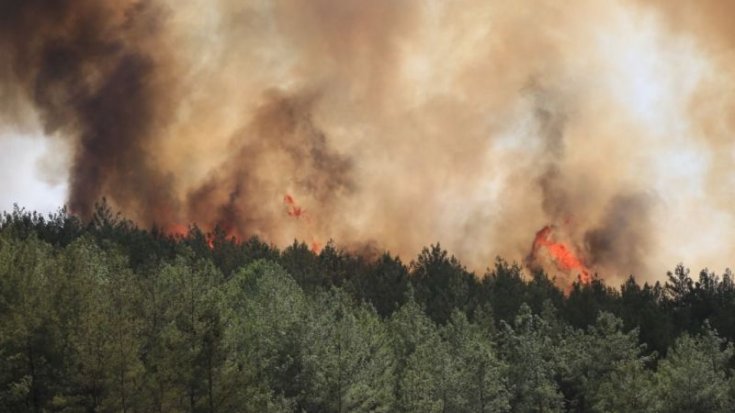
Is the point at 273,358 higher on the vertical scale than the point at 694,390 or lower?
higher

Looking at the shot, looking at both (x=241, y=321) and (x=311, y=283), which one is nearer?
(x=241, y=321)

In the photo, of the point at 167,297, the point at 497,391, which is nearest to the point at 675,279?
the point at 497,391

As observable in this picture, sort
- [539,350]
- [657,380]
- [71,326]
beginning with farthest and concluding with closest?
1. [657,380]
2. [539,350]
3. [71,326]

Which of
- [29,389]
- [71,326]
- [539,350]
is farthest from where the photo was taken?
[539,350]

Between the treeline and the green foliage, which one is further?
the green foliage

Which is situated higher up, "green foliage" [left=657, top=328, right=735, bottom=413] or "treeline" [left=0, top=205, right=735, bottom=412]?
"treeline" [left=0, top=205, right=735, bottom=412]

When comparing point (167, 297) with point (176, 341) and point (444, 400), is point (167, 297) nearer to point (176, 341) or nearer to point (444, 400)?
point (176, 341)

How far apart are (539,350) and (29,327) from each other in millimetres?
39411

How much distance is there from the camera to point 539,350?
6712 cm

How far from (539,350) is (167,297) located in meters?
30.7

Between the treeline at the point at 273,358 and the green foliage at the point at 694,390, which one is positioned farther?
the green foliage at the point at 694,390

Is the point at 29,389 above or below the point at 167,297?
below

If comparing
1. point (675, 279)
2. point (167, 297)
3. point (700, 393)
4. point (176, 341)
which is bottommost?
point (700, 393)

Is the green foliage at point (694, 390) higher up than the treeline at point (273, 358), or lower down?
lower down
